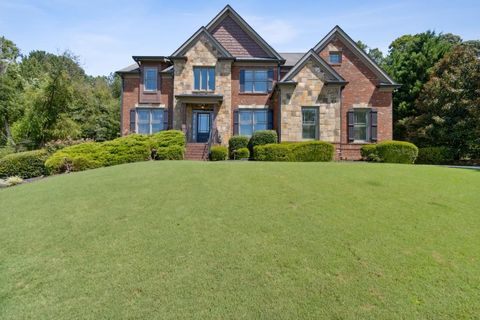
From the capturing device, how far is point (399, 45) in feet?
143

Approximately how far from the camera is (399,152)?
15.7 m

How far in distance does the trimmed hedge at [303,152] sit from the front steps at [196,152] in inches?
180

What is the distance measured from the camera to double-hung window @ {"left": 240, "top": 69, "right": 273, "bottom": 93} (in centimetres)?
2108

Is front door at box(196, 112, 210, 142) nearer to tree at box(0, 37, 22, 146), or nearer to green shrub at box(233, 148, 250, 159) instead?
green shrub at box(233, 148, 250, 159)

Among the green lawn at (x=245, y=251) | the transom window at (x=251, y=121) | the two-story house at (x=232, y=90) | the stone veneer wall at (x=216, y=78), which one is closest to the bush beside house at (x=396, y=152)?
the two-story house at (x=232, y=90)

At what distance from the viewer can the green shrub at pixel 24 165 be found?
51.3ft

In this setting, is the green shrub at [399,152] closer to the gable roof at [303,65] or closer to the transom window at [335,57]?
the gable roof at [303,65]

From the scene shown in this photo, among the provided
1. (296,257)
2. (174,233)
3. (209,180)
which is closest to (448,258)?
(296,257)

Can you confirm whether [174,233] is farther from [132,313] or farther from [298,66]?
[298,66]

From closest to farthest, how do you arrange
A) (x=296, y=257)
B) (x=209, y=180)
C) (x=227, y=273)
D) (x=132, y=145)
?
(x=227, y=273)
(x=296, y=257)
(x=209, y=180)
(x=132, y=145)

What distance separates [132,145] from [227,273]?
12.2 meters

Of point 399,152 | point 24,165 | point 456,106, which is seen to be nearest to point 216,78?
point 399,152

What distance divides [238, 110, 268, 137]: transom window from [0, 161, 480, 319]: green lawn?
38.6 feet

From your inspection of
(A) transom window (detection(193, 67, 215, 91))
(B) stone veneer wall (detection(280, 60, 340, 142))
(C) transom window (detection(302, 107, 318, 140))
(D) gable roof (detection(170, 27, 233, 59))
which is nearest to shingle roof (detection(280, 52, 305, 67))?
(B) stone veneer wall (detection(280, 60, 340, 142))
